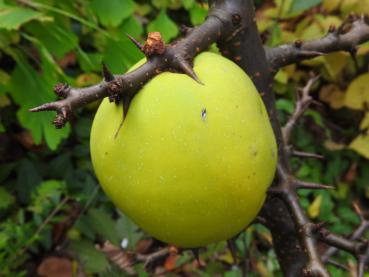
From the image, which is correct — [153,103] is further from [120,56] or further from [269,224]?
[120,56]

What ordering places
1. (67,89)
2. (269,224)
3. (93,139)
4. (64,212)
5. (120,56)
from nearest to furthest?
1. (67,89)
2. (93,139)
3. (269,224)
4. (120,56)
5. (64,212)

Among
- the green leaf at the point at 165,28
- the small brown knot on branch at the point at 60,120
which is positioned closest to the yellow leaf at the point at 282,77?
the green leaf at the point at 165,28

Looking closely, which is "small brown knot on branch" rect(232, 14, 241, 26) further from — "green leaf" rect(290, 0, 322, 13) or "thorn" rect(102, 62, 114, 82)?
"green leaf" rect(290, 0, 322, 13)

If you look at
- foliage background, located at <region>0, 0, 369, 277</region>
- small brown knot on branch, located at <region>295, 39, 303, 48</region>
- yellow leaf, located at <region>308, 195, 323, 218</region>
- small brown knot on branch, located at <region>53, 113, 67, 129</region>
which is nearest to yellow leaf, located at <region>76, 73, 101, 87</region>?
foliage background, located at <region>0, 0, 369, 277</region>

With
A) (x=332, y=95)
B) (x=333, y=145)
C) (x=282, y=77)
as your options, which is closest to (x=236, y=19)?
(x=282, y=77)

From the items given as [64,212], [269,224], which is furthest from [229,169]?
[64,212]

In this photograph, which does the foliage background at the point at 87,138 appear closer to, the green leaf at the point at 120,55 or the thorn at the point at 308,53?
the green leaf at the point at 120,55

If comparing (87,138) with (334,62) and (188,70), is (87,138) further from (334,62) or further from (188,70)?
(188,70)
